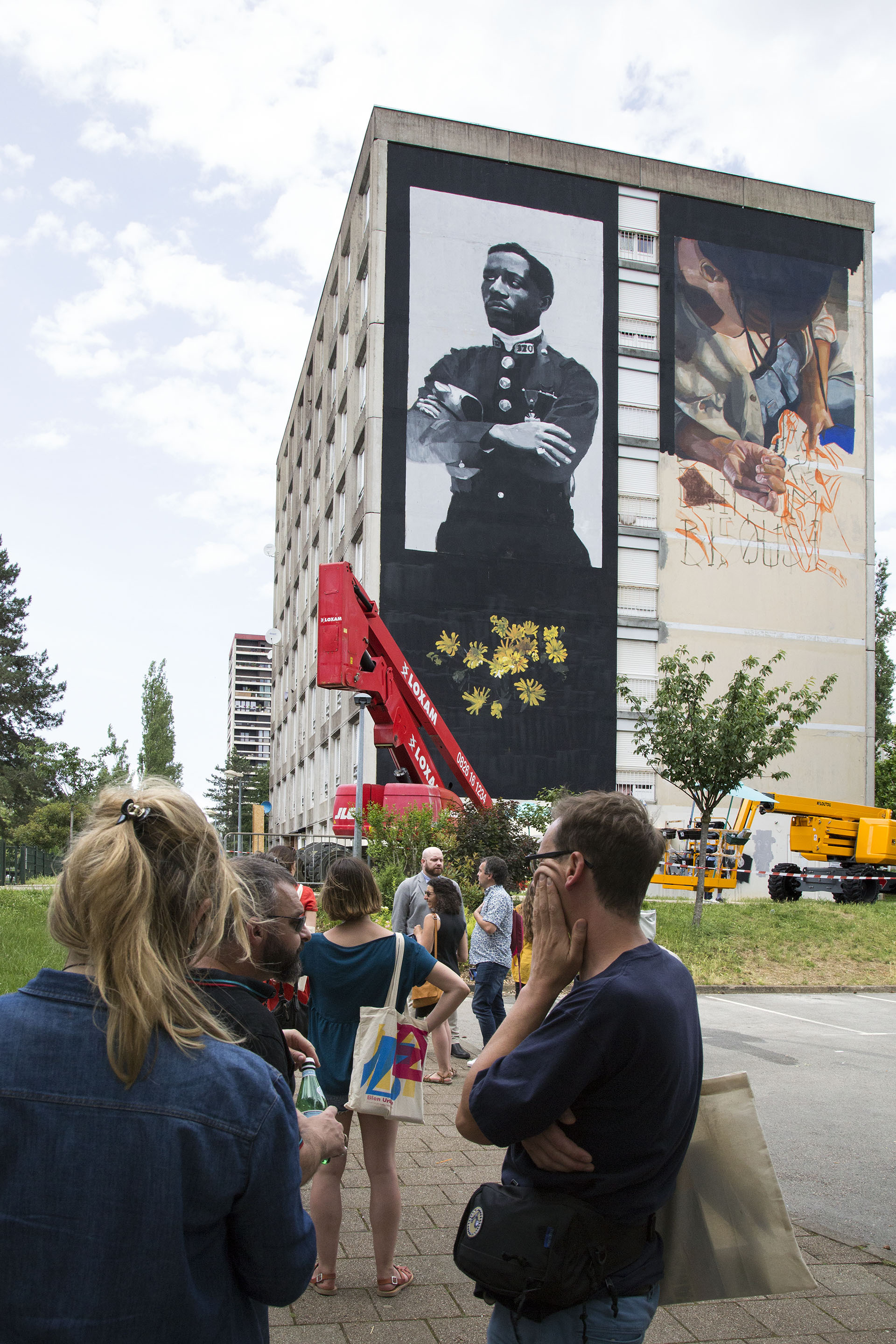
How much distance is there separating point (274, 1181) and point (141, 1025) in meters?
0.35

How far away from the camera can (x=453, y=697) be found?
1291 inches

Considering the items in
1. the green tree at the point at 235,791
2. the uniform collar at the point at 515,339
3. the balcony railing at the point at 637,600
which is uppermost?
the uniform collar at the point at 515,339

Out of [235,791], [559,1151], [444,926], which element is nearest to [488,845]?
[444,926]

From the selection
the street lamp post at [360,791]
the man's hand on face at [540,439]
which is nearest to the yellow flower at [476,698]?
the man's hand on face at [540,439]

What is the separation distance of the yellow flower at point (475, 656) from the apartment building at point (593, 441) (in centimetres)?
9

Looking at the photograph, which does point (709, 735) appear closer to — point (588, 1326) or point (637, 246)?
point (588, 1326)

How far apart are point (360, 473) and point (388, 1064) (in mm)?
32430

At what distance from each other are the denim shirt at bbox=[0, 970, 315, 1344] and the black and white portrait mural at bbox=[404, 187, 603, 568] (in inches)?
1250

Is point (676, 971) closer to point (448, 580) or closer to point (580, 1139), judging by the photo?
point (580, 1139)

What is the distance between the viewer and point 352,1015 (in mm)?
4711

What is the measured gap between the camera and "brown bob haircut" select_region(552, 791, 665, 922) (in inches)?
96.3

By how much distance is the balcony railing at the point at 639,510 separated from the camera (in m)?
36.0

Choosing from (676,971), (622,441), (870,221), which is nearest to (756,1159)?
(676,971)

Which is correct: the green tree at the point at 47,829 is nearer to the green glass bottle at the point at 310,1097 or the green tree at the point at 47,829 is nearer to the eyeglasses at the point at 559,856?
the green glass bottle at the point at 310,1097
